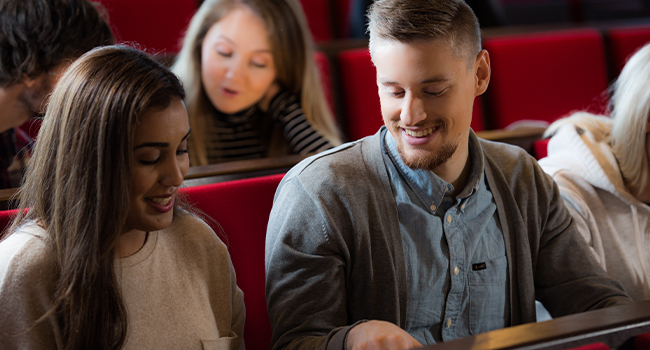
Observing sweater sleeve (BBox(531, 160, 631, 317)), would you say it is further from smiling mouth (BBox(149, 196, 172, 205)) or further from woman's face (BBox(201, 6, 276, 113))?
woman's face (BBox(201, 6, 276, 113))

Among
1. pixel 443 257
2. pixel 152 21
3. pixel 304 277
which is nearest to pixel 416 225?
pixel 443 257

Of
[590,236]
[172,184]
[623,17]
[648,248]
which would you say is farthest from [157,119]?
[623,17]

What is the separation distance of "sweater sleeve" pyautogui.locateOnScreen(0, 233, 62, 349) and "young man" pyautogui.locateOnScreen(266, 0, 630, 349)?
24cm

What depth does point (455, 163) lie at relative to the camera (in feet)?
2.56

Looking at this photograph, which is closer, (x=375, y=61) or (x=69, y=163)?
(x=69, y=163)

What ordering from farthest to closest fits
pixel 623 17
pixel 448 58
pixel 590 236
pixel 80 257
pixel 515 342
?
1. pixel 623 17
2. pixel 590 236
3. pixel 448 58
4. pixel 80 257
5. pixel 515 342

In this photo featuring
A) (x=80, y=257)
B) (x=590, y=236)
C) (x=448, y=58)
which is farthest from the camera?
(x=590, y=236)

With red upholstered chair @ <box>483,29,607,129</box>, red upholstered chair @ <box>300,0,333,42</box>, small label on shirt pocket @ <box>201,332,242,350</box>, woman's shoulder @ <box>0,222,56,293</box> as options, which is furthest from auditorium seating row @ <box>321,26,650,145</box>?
woman's shoulder @ <box>0,222,56,293</box>

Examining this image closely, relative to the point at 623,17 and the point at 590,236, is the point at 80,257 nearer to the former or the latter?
the point at 590,236

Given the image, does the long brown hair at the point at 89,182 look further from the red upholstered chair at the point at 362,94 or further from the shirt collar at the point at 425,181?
the red upholstered chair at the point at 362,94

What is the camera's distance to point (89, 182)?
24.0 inches

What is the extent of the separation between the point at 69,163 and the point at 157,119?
3.8 inches

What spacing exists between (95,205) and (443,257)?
419 millimetres

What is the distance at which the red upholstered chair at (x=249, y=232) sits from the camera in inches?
34.4
